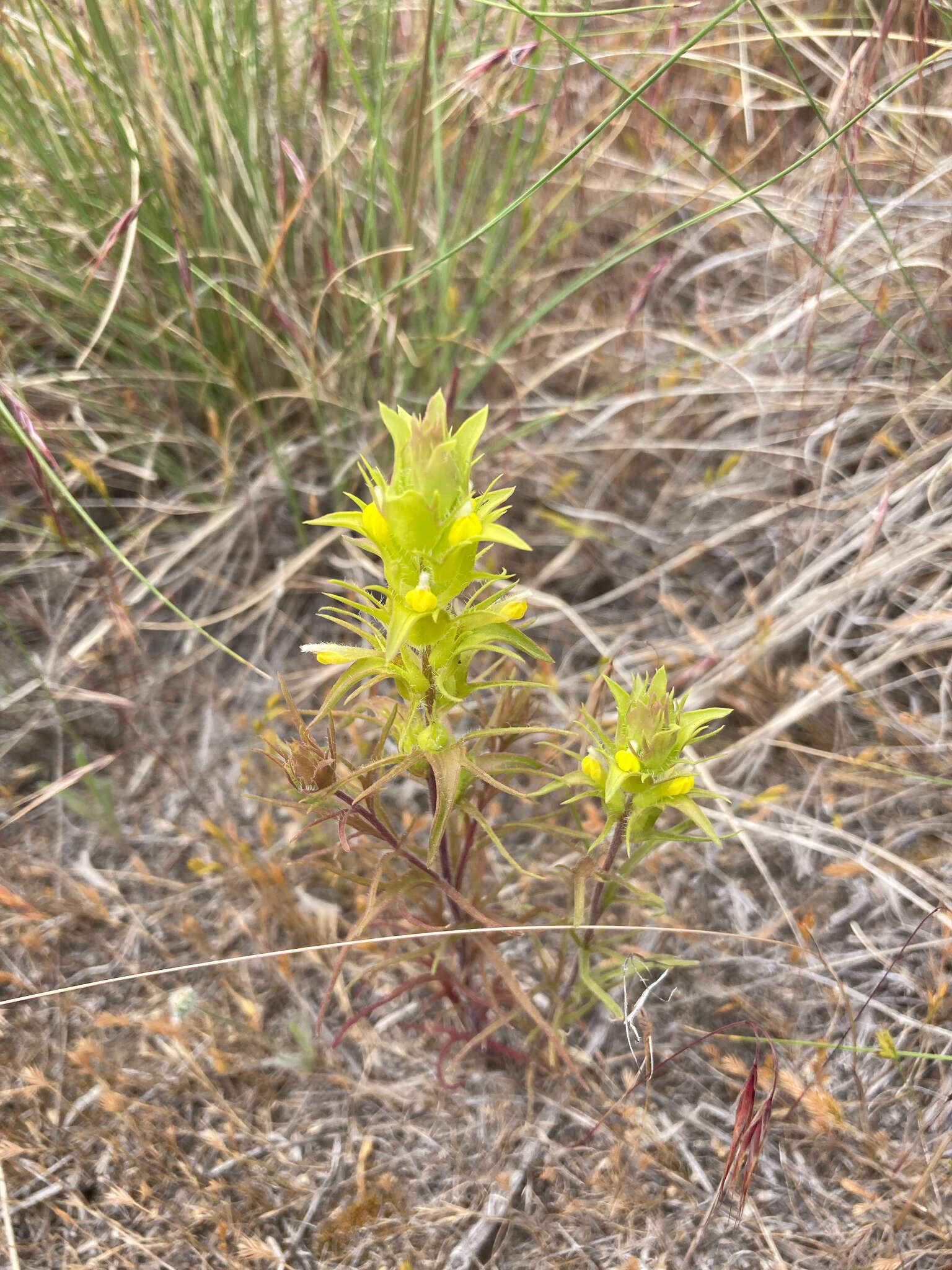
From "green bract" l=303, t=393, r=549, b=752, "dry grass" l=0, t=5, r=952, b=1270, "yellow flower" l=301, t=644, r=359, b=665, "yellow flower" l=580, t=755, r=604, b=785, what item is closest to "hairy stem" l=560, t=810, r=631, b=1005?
"yellow flower" l=580, t=755, r=604, b=785

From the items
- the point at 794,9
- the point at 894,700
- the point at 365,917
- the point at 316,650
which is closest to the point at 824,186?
the point at 794,9

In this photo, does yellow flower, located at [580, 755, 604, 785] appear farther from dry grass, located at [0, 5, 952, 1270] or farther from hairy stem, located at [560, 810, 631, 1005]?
dry grass, located at [0, 5, 952, 1270]

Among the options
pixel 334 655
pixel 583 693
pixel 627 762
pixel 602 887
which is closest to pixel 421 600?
pixel 334 655

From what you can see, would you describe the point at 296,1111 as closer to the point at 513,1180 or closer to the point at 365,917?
the point at 513,1180

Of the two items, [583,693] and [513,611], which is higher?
[513,611]

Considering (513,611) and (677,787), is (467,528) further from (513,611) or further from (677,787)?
(677,787)
